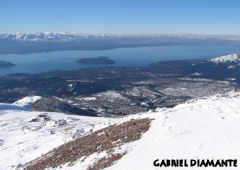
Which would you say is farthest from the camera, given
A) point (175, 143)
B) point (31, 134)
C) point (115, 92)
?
point (115, 92)

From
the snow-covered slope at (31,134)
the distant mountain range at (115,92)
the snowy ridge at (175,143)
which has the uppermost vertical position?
the snowy ridge at (175,143)

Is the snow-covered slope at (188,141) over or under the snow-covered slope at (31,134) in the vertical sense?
over

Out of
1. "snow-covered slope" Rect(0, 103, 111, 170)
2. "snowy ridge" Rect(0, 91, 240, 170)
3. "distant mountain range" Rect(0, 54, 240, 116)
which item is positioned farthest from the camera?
"distant mountain range" Rect(0, 54, 240, 116)

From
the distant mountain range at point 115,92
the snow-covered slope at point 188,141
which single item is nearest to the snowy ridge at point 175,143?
the snow-covered slope at point 188,141

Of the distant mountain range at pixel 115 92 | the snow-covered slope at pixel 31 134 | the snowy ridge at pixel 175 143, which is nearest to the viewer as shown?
the snowy ridge at pixel 175 143

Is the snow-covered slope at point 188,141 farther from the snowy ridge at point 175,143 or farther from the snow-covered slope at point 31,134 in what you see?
the snow-covered slope at point 31,134

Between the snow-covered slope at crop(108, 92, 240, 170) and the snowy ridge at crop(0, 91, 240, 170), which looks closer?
the snow-covered slope at crop(108, 92, 240, 170)

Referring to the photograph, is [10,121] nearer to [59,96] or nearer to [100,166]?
[100,166]

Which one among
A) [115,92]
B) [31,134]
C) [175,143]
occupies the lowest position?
[115,92]

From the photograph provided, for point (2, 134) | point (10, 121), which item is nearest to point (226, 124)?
point (2, 134)

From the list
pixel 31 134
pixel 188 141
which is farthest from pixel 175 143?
pixel 31 134

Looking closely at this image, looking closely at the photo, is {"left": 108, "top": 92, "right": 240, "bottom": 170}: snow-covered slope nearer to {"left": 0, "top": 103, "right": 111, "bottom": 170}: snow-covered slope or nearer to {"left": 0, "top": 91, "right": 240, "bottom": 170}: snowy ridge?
{"left": 0, "top": 91, "right": 240, "bottom": 170}: snowy ridge

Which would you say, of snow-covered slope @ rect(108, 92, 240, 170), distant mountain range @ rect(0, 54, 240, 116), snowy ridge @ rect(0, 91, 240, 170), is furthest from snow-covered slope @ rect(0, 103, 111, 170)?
distant mountain range @ rect(0, 54, 240, 116)

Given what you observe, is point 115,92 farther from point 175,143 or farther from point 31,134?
point 175,143
